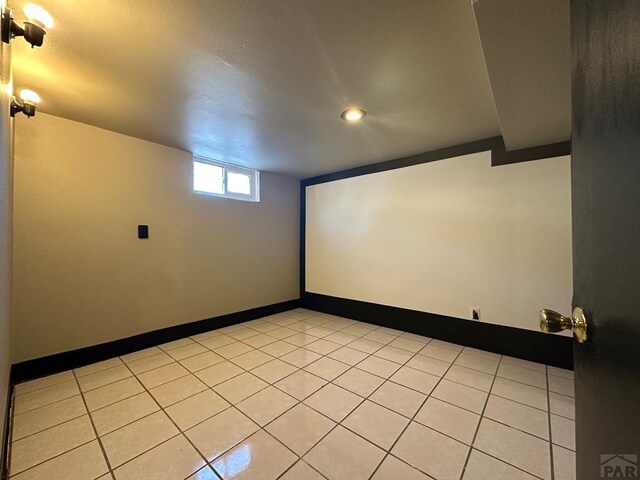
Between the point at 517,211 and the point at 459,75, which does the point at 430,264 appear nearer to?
the point at 517,211

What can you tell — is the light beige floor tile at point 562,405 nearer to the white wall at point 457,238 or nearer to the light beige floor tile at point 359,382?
the white wall at point 457,238

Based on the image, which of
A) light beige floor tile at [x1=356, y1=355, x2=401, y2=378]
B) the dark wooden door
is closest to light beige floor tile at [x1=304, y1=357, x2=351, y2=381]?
light beige floor tile at [x1=356, y1=355, x2=401, y2=378]

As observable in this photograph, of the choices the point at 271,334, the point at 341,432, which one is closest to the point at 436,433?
the point at 341,432

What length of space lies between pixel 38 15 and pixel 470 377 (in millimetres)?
3577

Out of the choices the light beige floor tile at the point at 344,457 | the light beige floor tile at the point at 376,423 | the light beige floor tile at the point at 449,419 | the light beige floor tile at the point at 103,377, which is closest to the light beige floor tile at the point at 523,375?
the light beige floor tile at the point at 449,419

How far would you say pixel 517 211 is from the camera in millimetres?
2410

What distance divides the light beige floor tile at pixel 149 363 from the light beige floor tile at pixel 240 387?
0.78 meters

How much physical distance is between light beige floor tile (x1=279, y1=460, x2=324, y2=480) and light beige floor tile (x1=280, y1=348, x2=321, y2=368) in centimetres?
101

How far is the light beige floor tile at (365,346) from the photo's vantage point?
104 inches

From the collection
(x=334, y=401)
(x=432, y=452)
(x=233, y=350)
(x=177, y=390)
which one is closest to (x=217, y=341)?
(x=233, y=350)

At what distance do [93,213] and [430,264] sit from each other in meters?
3.59

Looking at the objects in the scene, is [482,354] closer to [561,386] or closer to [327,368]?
[561,386]

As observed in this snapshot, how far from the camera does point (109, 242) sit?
246 cm

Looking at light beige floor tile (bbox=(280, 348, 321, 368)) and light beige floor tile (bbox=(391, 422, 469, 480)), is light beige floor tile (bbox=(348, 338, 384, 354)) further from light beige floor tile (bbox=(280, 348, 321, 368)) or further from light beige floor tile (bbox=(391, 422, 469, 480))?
light beige floor tile (bbox=(391, 422, 469, 480))
